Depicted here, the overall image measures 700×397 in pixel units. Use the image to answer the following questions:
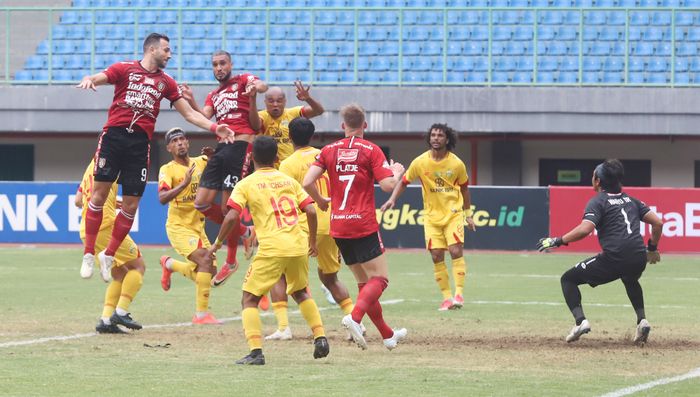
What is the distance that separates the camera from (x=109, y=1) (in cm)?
3494

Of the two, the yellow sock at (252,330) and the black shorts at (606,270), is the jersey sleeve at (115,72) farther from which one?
the black shorts at (606,270)

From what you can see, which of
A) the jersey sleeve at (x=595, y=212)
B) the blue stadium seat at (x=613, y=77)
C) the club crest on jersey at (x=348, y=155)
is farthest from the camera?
the blue stadium seat at (x=613, y=77)

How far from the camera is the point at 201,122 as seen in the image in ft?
42.0

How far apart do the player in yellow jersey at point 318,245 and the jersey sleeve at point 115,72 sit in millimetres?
1756

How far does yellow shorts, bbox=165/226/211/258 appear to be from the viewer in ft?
48.4

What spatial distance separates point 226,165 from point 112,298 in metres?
1.95

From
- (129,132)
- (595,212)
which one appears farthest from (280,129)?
(595,212)

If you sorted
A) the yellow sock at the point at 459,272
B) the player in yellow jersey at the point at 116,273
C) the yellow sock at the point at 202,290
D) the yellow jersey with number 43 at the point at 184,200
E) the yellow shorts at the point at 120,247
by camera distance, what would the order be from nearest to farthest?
the player in yellow jersey at the point at 116,273 → the yellow shorts at the point at 120,247 → the yellow sock at the point at 202,290 → the yellow jersey with number 43 at the point at 184,200 → the yellow sock at the point at 459,272

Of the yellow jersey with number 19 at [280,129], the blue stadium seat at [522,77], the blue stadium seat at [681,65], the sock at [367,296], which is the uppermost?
the blue stadium seat at [681,65]

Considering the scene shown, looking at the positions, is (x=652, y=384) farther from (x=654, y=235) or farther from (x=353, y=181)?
(x=353, y=181)

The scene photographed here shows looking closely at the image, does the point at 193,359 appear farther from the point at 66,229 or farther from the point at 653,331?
the point at 66,229

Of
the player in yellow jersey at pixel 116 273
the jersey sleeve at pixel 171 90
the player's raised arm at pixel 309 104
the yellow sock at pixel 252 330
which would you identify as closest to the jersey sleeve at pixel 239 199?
the yellow sock at pixel 252 330

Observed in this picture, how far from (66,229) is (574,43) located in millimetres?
12826

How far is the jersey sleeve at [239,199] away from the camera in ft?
34.3
